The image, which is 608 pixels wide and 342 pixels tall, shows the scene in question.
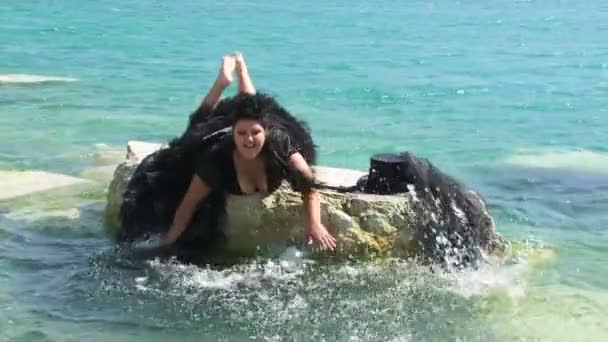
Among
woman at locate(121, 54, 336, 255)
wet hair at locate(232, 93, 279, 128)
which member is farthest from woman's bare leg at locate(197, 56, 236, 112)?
wet hair at locate(232, 93, 279, 128)

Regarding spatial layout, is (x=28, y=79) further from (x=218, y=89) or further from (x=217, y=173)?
(x=217, y=173)

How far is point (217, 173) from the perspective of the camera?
8156 mm

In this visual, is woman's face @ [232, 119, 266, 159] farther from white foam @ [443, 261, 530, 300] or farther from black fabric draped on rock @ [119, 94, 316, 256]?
white foam @ [443, 261, 530, 300]

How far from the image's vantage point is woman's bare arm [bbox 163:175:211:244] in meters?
8.18

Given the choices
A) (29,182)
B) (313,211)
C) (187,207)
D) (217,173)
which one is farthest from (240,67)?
(29,182)

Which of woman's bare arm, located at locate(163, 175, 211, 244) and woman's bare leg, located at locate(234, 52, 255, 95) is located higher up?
woman's bare leg, located at locate(234, 52, 255, 95)

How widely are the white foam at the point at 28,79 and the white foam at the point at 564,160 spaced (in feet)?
36.0

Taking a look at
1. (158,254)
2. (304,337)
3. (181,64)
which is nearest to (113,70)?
(181,64)

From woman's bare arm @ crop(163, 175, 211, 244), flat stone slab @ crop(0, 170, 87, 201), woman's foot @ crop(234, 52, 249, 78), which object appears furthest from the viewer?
flat stone slab @ crop(0, 170, 87, 201)

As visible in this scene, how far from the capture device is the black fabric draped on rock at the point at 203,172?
26.7 feet

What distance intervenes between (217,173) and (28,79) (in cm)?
1432

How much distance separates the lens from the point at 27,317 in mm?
7285

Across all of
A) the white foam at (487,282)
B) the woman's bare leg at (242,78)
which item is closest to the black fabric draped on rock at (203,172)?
the woman's bare leg at (242,78)

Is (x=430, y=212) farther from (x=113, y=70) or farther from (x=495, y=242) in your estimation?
(x=113, y=70)
